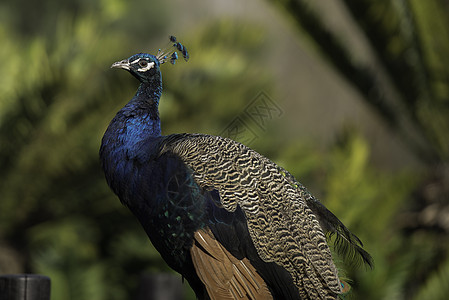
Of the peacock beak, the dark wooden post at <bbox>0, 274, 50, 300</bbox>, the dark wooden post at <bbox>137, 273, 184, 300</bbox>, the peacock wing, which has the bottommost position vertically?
the dark wooden post at <bbox>137, 273, 184, 300</bbox>

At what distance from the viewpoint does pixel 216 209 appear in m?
2.04

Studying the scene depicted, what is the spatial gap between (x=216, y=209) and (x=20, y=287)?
→ 28.0 inches

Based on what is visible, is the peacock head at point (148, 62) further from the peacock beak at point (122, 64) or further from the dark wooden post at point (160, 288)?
the dark wooden post at point (160, 288)

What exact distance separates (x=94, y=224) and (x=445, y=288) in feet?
12.2

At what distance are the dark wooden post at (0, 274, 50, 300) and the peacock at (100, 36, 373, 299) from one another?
0.41 metres

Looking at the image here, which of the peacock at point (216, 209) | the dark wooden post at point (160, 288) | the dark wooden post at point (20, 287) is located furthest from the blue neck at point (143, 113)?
the dark wooden post at point (160, 288)

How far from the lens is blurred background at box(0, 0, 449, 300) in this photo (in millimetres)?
5508

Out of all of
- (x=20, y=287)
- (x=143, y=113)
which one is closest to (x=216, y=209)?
(x=143, y=113)

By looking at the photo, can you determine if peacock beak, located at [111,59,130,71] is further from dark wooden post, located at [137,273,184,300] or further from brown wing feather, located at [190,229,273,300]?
dark wooden post, located at [137,273,184,300]

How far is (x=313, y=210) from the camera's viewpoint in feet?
7.34

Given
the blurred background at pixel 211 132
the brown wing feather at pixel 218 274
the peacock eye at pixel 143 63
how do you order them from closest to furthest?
the brown wing feather at pixel 218 274 < the peacock eye at pixel 143 63 < the blurred background at pixel 211 132

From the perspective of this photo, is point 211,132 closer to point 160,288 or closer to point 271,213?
point 160,288

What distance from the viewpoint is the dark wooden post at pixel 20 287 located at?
2.12m

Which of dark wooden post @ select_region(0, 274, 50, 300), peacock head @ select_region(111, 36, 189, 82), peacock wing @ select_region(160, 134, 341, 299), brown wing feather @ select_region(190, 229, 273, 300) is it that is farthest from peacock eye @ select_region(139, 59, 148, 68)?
dark wooden post @ select_region(0, 274, 50, 300)
